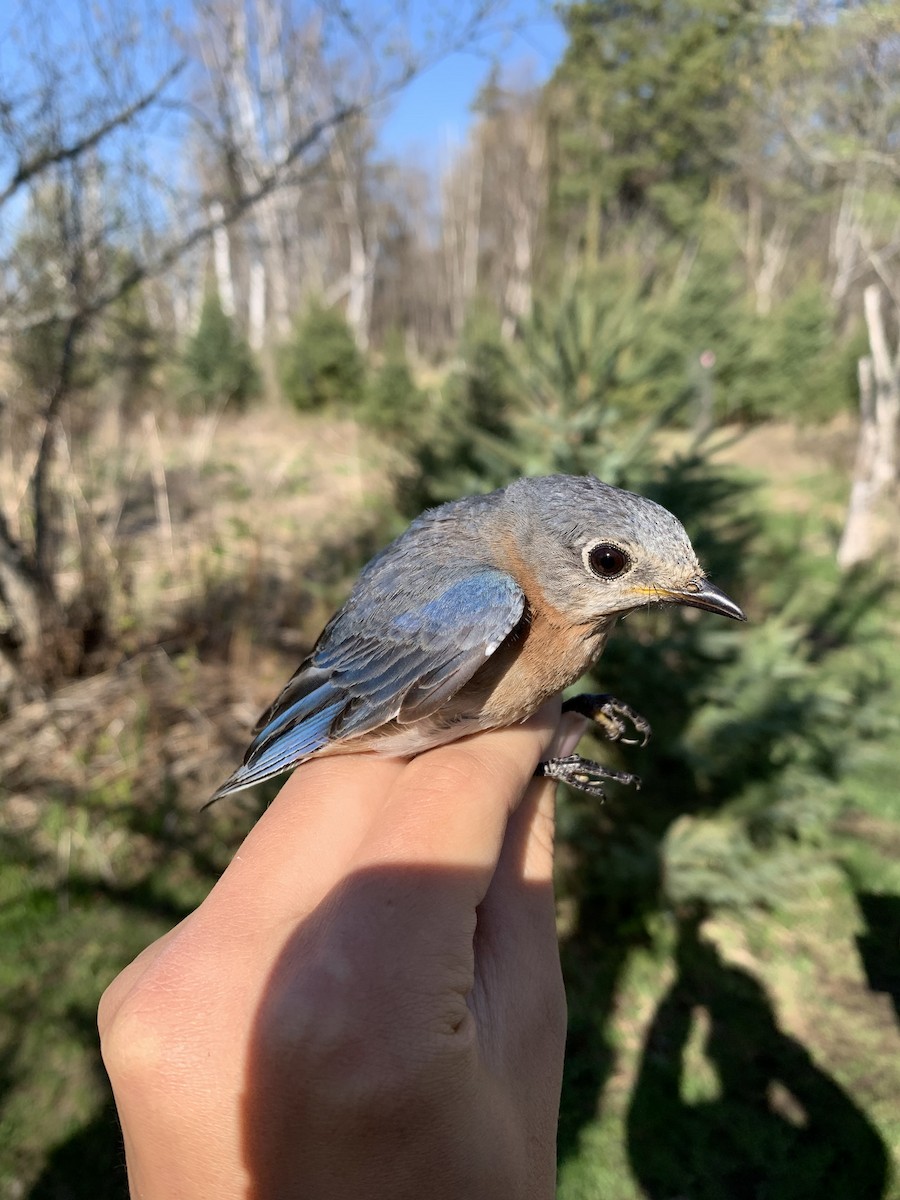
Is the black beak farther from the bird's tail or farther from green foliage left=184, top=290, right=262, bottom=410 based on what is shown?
green foliage left=184, top=290, right=262, bottom=410

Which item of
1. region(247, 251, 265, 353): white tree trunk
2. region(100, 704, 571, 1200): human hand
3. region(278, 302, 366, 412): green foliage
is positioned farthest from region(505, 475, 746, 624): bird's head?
region(247, 251, 265, 353): white tree trunk

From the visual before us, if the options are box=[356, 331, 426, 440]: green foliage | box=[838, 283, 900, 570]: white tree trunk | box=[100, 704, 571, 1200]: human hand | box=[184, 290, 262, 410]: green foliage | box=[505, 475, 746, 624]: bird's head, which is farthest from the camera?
box=[184, 290, 262, 410]: green foliage

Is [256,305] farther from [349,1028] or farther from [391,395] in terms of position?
[349,1028]

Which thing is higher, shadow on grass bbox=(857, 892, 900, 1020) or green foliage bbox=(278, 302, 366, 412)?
green foliage bbox=(278, 302, 366, 412)

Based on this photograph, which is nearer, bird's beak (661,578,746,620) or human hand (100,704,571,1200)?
human hand (100,704,571,1200)

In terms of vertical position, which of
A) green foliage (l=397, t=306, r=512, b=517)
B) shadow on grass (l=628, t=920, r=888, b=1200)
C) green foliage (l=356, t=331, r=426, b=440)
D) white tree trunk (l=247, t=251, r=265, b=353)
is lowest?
shadow on grass (l=628, t=920, r=888, b=1200)

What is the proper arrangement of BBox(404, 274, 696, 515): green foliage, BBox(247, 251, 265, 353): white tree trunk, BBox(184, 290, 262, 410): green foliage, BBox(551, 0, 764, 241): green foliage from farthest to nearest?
BBox(247, 251, 265, 353): white tree trunk < BBox(184, 290, 262, 410): green foliage < BBox(551, 0, 764, 241): green foliage < BBox(404, 274, 696, 515): green foliage

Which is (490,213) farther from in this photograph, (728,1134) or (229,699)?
(728,1134)
